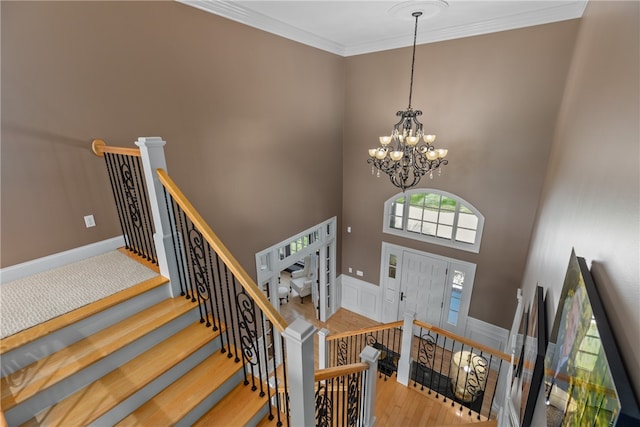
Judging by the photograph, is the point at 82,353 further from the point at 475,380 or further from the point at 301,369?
the point at 475,380

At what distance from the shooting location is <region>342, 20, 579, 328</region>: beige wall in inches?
167

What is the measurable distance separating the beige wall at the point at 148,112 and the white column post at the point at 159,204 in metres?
0.94

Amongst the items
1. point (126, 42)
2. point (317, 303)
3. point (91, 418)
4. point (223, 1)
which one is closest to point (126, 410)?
point (91, 418)

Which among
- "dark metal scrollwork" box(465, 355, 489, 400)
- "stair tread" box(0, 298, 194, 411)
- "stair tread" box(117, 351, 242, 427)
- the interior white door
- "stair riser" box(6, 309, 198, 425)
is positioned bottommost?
"dark metal scrollwork" box(465, 355, 489, 400)

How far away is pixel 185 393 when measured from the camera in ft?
6.86

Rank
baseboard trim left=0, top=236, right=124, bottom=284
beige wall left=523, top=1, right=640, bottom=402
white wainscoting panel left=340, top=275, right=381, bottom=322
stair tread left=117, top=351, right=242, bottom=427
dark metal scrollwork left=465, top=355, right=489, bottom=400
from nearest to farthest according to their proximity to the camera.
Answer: beige wall left=523, top=1, right=640, bottom=402 < stair tread left=117, top=351, right=242, bottom=427 < baseboard trim left=0, top=236, right=124, bottom=284 < dark metal scrollwork left=465, top=355, right=489, bottom=400 < white wainscoting panel left=340, top=275, right=381, bottom=322

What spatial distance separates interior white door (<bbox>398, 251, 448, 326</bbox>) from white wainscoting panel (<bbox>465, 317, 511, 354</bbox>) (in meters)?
0.59

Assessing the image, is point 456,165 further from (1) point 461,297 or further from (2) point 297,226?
(2) point 297,226

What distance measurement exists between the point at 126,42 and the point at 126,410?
3174 millimetres

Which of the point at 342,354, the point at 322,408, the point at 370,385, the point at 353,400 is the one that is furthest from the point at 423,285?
the point at 322,408

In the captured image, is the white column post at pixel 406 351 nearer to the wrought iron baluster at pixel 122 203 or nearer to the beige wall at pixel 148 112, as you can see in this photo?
the beige wall at pixel 148 112

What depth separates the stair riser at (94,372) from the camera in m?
1.70

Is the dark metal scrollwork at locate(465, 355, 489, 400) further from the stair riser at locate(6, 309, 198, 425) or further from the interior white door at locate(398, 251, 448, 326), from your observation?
the stair riser at locate(6, 309, 198, 425)

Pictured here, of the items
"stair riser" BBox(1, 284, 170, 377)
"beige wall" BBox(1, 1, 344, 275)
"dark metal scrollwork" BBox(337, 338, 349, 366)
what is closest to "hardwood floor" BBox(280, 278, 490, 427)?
"dark metal scrollwork" BBox(337, 338, 349, 366)
